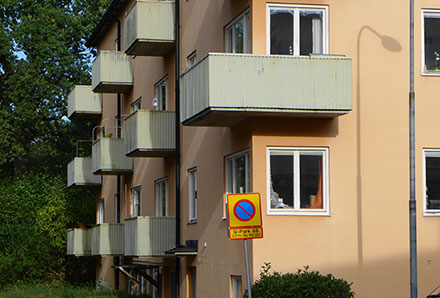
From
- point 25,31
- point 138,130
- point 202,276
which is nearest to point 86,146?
point 25,31

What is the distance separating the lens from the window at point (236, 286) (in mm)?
18453

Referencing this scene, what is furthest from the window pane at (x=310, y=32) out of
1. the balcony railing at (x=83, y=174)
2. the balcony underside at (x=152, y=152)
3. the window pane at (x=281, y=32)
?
the balcony railing at (x=83, y=174)

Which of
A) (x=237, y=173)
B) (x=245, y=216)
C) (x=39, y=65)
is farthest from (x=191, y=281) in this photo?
(x=39, y=65)

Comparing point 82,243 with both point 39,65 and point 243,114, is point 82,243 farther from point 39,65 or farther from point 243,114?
point 243,114

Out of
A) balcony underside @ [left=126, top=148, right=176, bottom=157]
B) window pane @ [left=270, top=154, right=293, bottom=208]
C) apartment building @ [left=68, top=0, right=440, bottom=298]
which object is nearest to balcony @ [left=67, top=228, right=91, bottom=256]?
balcony underside @ [left=126, top=148, right=176, bottom=157]

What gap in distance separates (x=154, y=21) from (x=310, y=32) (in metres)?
7.96

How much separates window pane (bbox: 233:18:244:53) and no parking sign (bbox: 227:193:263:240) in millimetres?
5387

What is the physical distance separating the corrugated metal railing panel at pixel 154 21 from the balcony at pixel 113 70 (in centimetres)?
627

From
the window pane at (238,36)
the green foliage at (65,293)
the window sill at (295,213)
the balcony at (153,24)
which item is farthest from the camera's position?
the green foliage at (65,293)

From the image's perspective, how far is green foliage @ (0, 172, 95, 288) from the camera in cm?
4019

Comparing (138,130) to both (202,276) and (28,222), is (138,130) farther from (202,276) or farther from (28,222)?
(28,222)

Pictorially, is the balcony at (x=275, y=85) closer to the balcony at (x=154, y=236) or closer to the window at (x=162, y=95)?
the balcony at (x=154, y=236)

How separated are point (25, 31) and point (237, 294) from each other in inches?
1171

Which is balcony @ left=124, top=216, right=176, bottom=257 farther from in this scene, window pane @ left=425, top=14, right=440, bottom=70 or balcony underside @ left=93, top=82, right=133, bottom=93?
window pane @ left=425, top=14, right=440, bottom=70
